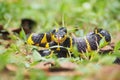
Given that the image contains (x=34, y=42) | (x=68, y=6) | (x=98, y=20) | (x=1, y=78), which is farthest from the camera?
(x=68, y=6)

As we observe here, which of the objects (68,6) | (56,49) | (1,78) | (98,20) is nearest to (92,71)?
(1,78)

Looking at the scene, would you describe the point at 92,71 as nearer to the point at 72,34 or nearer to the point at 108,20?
the point at 72,34

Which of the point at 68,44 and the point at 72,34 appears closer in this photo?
the point at 68,44

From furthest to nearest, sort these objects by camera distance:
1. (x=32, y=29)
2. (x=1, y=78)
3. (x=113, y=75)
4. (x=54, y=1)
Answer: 1. (x=54, y=1)
2. (x=32, y=29)
3. (x=1, y=78)
4. (x=113, y=75)

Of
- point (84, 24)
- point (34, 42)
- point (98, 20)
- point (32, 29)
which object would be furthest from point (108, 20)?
point (34, 42)

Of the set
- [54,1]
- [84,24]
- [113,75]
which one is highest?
[54,1]

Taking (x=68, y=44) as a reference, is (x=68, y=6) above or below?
above

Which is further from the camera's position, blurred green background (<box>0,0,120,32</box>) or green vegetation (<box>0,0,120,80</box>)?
blurred green background (<box>0,0,120,32</box>)

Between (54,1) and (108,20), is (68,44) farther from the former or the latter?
(54,1)

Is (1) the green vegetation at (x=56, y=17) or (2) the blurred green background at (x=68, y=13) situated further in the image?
(2) the blurred green background at (x=68, y=13)
